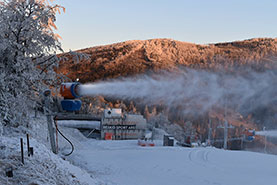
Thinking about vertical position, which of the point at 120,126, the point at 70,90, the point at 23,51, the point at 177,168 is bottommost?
the point at 120,126

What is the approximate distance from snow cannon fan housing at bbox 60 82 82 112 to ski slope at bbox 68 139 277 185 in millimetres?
3243

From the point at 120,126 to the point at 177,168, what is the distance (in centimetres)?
2402

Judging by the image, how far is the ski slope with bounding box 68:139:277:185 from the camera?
1146 centimetres

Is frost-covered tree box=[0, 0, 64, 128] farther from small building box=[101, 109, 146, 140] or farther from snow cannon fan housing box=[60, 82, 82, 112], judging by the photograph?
small building box=[101, 109, 146, 140]

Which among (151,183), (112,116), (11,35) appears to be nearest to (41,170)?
(151,183)

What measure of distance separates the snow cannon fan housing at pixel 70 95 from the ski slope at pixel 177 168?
3243mm

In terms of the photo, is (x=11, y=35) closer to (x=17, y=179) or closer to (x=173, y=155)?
(x=17, y=179)

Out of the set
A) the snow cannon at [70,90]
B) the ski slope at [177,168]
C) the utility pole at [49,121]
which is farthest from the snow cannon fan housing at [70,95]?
the ski slope at [177,168]

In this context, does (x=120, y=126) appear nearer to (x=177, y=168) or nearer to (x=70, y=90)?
(x=177, y=168)

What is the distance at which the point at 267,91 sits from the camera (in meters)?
103

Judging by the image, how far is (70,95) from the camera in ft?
37.4

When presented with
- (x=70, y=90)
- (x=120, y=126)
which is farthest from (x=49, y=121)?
(x=120, y=126)

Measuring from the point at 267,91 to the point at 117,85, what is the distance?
10431 centimetres

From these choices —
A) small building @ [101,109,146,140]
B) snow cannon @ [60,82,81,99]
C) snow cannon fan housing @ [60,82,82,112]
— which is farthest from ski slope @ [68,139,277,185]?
small building @ [101,109,146,140]
